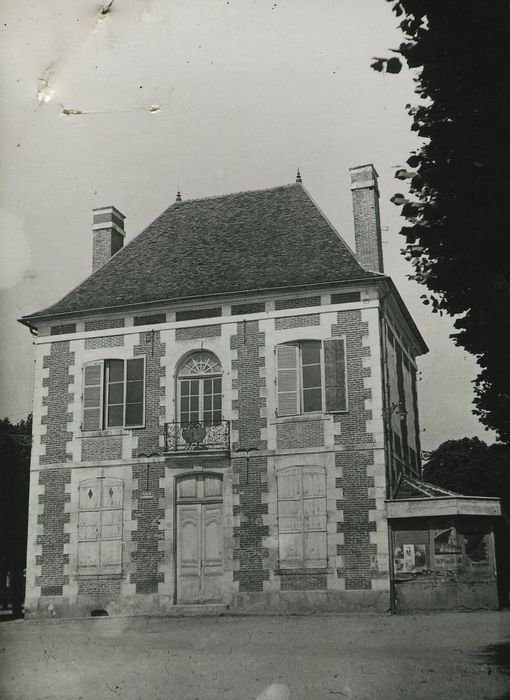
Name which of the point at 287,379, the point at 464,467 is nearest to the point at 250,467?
the point at 287,379

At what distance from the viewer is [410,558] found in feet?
52.6

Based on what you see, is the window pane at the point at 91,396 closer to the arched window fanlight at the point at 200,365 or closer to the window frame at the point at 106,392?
the window frame at the point at 106,392

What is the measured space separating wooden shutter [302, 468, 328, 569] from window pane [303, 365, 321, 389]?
1737mm

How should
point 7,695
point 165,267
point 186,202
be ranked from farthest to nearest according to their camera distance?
point 186,202
point 165,267
point 7,695

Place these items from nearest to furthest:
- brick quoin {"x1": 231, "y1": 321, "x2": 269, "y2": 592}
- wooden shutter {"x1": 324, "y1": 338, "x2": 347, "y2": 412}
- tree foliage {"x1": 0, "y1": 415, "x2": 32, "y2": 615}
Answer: brick quoin {"x1": 231, "y1": 321, "x2": 269, "y2": 592}
wooden shutter {"x1": 324, "y1": 338, "x2": 347, "y2": 412}
tree foliage {"x1": 0, "y1": 415, "x2": 32, "y2": 615}

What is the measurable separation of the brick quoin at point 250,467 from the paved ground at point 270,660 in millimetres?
2236

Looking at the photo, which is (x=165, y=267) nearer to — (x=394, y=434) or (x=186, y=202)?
(x=186, y=202)

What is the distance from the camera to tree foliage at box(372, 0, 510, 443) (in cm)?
713

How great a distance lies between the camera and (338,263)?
18.2m

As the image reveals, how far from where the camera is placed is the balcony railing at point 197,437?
17844 mm

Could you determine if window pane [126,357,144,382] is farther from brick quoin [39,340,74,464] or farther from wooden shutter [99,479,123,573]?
wooden shutter [99,479,123,573]

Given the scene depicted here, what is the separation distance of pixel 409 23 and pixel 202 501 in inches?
472

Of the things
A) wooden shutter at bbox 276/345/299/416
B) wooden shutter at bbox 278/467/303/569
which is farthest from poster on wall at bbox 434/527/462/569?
wooden shutter at bbox 276/345/299/416

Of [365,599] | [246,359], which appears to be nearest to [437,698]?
[365,599]
